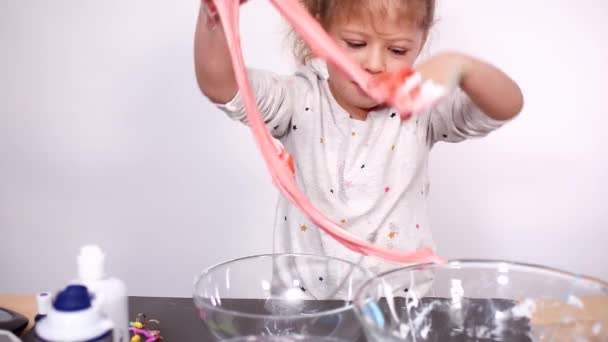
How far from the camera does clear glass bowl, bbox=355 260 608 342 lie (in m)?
0.48

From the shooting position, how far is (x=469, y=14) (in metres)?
1.20

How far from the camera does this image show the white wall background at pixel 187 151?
120 cm

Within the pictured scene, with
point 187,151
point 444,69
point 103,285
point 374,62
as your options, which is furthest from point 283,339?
point 187,151

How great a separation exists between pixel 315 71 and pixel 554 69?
0.61 meters

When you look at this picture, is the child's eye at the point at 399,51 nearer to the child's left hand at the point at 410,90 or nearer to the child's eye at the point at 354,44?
the child's eye at the point at 354,44

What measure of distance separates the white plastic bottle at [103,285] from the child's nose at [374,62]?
0.39 m

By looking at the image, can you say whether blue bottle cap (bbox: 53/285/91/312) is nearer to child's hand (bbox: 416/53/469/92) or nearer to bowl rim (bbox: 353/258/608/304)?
bowl rim (bbox: 353/258/608/304)

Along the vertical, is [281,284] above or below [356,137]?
below

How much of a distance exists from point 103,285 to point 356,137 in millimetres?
468

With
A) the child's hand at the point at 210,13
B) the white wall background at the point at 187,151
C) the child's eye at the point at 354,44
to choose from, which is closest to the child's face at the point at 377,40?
the child's eye at the point at 354,44

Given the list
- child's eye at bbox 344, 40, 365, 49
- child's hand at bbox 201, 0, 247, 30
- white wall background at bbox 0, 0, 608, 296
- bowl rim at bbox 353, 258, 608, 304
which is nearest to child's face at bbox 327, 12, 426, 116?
child's eye at bbox 344, 40, 365, 49

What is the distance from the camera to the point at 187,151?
124 centimetres

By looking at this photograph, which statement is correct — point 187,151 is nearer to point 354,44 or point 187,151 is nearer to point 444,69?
point 354,44

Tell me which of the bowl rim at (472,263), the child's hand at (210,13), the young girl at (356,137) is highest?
the child's hand at (210,13)
